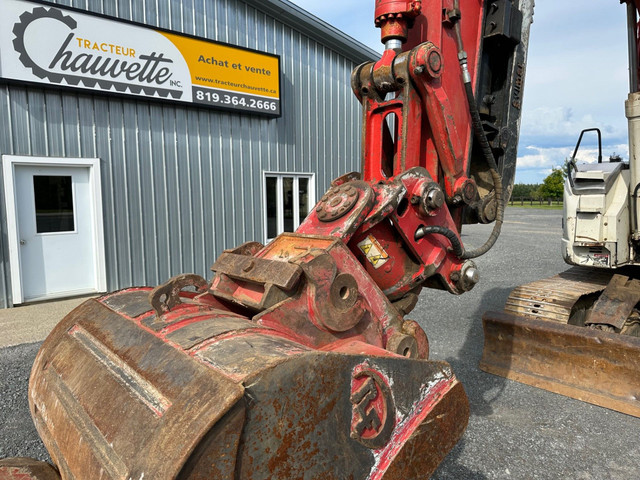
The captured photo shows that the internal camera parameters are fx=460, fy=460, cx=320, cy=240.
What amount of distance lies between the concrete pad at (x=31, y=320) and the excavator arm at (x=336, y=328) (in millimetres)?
3709

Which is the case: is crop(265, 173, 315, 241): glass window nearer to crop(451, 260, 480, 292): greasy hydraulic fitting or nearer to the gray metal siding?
the gray metal siding

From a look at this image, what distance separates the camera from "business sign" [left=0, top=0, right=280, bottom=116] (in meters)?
6.38

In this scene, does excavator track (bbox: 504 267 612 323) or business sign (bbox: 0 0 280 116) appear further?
business sign (bbox: 0 0 280 116)

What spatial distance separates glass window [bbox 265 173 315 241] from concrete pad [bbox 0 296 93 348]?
12.1 ft

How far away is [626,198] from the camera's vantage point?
4051 millimetres

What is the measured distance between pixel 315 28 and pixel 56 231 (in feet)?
19.8

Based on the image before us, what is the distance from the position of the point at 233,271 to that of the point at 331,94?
834cm

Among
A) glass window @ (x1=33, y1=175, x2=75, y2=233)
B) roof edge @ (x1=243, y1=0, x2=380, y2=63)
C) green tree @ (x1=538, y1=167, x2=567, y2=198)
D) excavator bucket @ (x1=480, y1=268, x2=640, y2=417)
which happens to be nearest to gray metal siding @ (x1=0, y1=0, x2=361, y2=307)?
roof edge @ (x1=243, y1=0, x2=380, y2=63)

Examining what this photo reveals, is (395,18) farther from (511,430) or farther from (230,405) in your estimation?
(511,430)

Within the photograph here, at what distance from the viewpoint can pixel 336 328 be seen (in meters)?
1.93

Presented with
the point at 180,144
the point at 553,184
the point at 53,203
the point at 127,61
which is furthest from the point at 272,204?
the point at 553,184

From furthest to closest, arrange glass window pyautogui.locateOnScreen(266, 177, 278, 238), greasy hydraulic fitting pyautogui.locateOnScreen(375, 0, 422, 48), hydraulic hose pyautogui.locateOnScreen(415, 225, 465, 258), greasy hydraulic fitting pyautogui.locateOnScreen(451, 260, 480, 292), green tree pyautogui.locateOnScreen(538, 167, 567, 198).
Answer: green tree pyautogui.locateOnScreen(538, 167, 567, 198)
glass window pyautogui.locateOnScreen(266, 177, 278, 238)
greasy hydraulic fitting pyautogui.locateOnScreen(451, 260, 480, 292)
greasy hydraulic fitting pyautogui.locateOnScreen(375, 0, 422, 48)
hydraulic hose pyautogui.locateOnScreen(415, 225, 465, 258)

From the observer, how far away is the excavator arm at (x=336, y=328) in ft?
4.40

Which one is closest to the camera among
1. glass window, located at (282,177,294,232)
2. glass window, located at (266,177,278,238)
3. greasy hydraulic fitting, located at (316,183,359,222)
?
greasy hydraulic fitting, located at (316,183,359,222)
